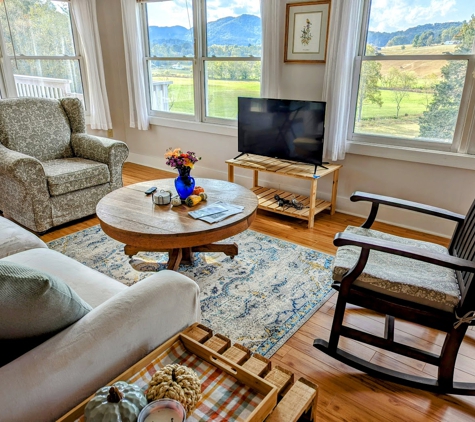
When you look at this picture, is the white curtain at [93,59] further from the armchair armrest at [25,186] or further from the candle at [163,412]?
the candle at [163,412]

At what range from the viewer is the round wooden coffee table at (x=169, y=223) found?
2.01m

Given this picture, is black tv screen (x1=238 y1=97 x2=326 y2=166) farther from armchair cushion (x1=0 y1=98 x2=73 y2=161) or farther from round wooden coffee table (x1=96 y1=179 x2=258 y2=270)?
armchair cushion (x1=0 y1=98 x2=73 y2=161)

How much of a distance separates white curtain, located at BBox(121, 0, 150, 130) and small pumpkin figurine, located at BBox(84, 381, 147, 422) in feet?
14.2

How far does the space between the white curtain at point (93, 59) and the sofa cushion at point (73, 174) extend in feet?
5.06

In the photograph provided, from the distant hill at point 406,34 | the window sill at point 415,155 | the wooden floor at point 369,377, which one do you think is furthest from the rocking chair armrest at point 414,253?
the distant hill at point 406,34

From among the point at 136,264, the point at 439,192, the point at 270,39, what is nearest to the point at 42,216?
the point at 136,264

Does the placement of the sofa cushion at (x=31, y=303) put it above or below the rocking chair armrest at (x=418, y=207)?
above

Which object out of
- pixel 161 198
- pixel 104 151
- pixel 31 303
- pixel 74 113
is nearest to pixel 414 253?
pixel 31 303

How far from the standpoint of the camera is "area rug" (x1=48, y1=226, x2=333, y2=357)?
1996mm

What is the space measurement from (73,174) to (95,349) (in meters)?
2.44

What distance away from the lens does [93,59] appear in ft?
15.1

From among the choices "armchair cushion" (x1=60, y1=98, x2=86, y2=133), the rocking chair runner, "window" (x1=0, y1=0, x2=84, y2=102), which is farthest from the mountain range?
the rocking chair runner

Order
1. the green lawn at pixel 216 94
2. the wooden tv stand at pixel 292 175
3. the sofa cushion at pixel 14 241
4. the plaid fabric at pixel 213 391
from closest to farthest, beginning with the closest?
the plaid fabric at pixel 213 391, the sofa cushion at pixel 14 241, the wooden tv stand at pixel 292 175, the green lawn at pixel 216 94

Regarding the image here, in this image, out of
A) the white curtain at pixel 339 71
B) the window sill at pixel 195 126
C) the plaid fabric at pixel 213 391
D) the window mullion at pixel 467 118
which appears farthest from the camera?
the window sill at pixel 195 126
